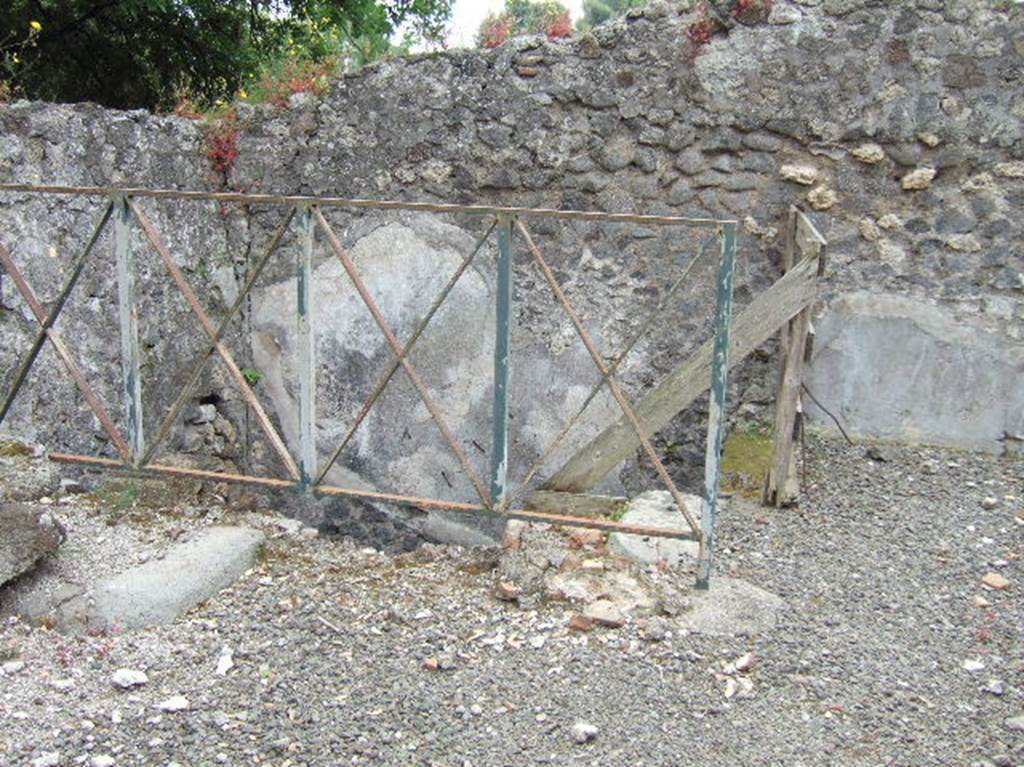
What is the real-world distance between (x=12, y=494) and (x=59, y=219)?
1318 millimetres

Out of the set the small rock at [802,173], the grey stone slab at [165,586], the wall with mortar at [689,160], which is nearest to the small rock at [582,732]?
the grey stone slab at [165,586]

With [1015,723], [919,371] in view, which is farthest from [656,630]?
[919,371]

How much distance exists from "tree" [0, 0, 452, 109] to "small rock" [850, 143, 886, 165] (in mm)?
3798

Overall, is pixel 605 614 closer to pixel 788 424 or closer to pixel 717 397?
pixel 717 397

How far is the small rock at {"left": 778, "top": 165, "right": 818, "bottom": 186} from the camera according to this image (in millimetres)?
4930

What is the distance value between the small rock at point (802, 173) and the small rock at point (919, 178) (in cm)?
43

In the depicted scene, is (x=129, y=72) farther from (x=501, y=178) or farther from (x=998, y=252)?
(x=998, y=252)

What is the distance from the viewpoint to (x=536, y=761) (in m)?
2.59

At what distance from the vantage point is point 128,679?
2857 millimetres

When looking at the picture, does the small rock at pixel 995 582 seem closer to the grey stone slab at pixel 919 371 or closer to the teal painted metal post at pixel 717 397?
the teal painted metal post at pixel 717 397

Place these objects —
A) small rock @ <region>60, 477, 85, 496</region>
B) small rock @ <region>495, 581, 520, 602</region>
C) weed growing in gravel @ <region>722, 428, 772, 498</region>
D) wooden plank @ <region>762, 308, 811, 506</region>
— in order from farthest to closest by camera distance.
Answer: weed growing in gravel @ <region>722, 428, 772, 498</region>, wooden plank @ <region>762, 308, 811, 506</region>, small rock @ <region>60, 477, 85, 496</region>, small rock @ <region>495, 581, 520, 602</region>

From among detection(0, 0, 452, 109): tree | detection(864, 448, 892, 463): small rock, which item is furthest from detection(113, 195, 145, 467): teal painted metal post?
detection(0, 0, 452, 109): tree

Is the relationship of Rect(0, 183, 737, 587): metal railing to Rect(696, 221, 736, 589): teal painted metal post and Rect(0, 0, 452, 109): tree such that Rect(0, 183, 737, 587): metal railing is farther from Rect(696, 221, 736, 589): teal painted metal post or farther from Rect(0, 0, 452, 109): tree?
Rect(0, 0, 452, 109): tree

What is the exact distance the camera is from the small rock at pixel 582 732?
2.66 metres
